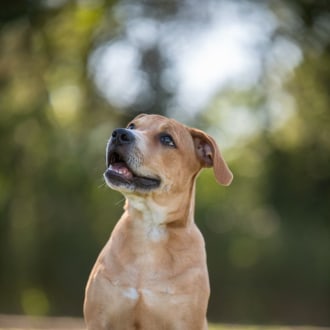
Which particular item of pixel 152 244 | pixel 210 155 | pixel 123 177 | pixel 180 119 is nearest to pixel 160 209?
pixel 152 244

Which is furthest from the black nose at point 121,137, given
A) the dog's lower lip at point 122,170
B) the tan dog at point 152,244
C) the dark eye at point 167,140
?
the dark eye at point 167,140

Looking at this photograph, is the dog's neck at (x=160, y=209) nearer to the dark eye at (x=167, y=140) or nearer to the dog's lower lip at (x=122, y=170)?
the dog's lower lip at (x=122, y=170)

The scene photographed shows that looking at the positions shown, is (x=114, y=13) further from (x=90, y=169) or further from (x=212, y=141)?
(x=212, y=141)

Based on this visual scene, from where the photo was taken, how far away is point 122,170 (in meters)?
6.25

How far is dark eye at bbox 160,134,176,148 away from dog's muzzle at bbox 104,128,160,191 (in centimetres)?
33

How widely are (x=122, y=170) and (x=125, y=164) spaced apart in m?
0.05

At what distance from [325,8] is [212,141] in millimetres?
13241

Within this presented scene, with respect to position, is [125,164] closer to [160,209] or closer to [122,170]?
[122,170]

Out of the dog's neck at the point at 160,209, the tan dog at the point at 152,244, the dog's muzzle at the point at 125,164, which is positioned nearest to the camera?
the tan dog at the point at 152,244

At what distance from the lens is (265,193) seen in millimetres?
19047

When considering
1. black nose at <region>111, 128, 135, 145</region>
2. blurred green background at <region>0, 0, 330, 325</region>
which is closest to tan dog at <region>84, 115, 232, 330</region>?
black nose at <region>111, 128, 135, 145</region>

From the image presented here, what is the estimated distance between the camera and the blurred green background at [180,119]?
60.5 ft

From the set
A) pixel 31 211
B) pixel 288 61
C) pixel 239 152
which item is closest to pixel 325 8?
pixel 288 61

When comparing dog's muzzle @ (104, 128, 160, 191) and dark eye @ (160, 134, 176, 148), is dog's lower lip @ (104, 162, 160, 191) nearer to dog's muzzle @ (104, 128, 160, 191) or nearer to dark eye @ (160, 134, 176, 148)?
dog's muzzle @ (104, 128, 160, 191)
